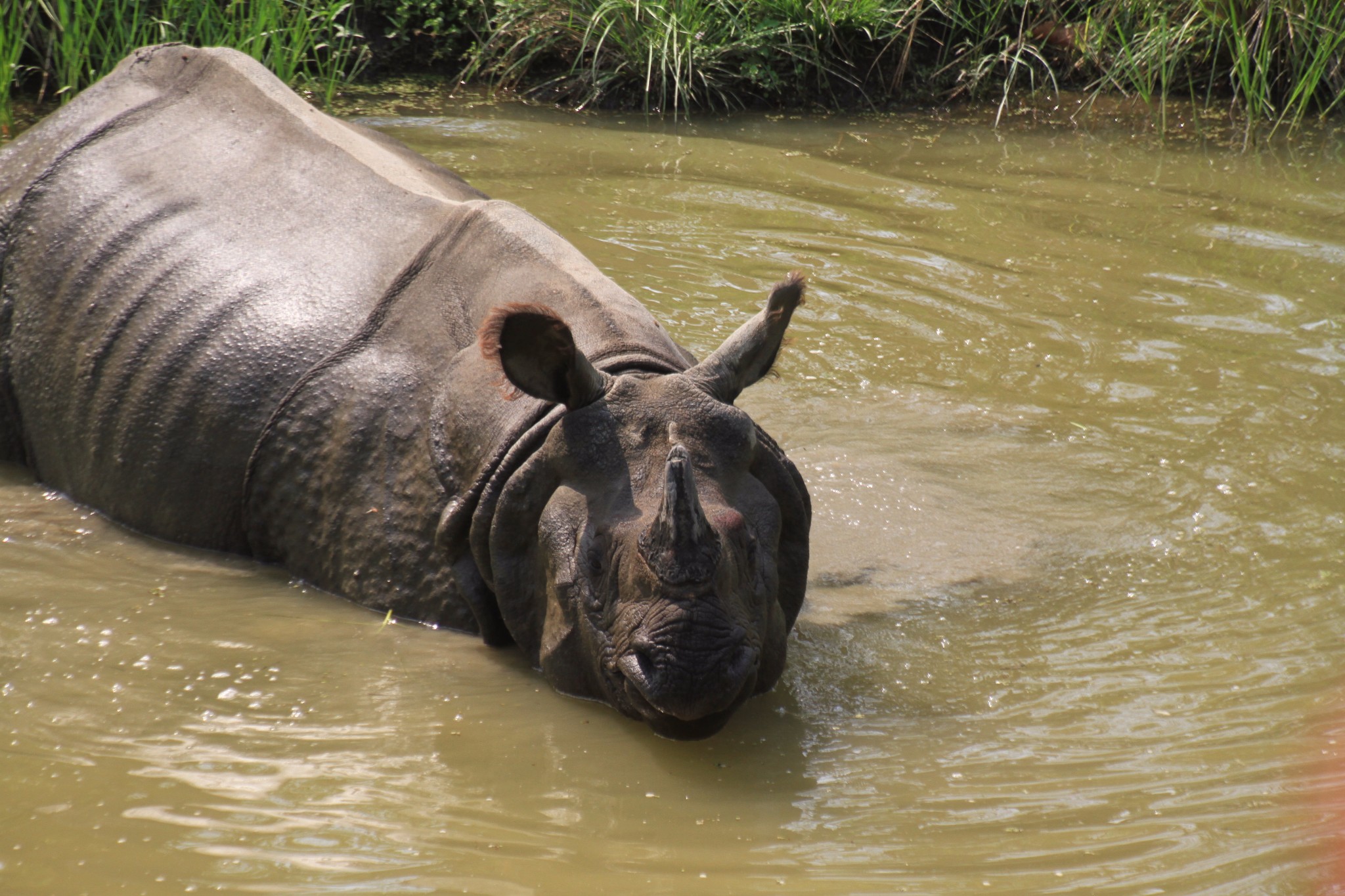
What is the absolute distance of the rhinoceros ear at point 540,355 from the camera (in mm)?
3590

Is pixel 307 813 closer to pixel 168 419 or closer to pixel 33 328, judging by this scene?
pixel 168 419

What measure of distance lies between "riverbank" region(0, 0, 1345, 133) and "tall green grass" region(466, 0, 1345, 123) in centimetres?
1

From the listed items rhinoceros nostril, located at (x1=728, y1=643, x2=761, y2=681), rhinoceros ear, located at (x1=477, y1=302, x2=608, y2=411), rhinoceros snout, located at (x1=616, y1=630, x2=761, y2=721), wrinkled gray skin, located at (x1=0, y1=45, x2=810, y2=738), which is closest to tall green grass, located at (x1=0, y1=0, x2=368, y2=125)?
wrinkled gray skin, located at (x1=0, y1=45, x2=810, y2=738)

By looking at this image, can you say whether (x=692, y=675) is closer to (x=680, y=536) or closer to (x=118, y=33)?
(x=680, y=536)

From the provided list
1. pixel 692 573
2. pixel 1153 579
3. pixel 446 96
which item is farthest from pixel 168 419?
pixel 446 96

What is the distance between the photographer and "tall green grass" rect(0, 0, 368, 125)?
8.26m

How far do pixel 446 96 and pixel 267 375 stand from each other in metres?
6.90

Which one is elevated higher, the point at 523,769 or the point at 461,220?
the point at 461,220

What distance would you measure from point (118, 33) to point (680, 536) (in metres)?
6.87

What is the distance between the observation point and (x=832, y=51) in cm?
1123

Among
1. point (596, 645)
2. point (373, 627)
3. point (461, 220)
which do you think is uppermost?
point (461, 220)

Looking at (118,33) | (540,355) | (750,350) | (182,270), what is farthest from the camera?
(118,33)

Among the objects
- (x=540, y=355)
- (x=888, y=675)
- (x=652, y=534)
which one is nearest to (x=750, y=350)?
(x=540, y=355)

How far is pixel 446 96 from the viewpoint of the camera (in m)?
10.9
